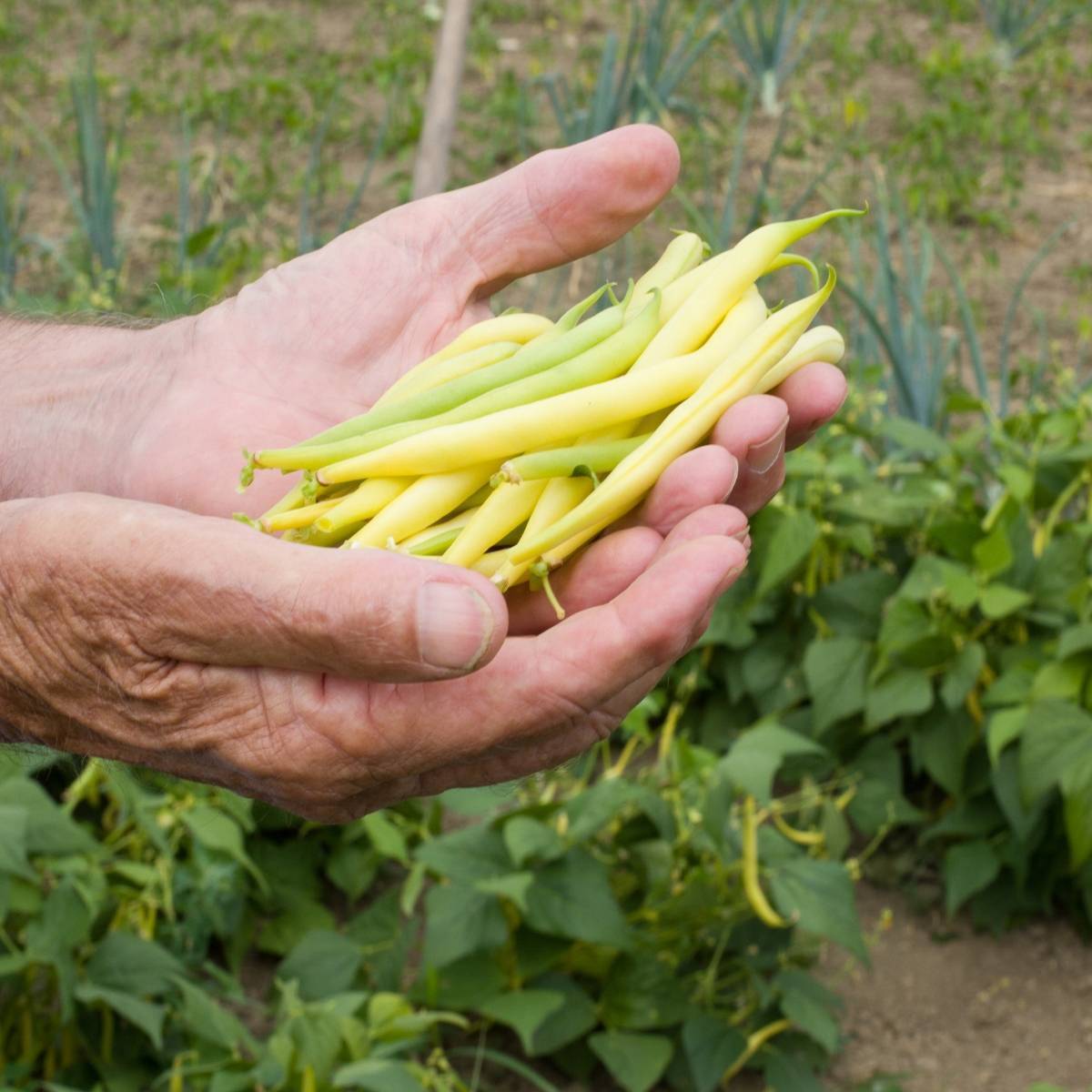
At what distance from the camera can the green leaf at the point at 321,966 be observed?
7.60ft

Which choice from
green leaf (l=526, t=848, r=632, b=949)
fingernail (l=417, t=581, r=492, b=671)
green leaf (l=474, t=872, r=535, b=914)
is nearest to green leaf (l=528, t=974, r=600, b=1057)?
green leaf (l=526, t=848, r=632, b=949)

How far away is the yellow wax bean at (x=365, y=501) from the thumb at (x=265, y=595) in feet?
0.47

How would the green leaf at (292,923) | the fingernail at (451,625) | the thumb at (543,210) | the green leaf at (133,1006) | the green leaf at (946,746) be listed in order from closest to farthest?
1. the fingernail at (451,625)
2. the thumb at (543,210)
3. the green leaf at (133,1006)
4. the green leaf at (292,923)
5. the green leaf at (946,746)

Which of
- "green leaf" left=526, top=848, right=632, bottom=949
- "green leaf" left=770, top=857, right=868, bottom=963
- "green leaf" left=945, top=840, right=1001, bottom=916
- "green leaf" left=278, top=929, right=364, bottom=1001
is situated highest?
"green leaf" left=770, top=857, right=868, bottom=963

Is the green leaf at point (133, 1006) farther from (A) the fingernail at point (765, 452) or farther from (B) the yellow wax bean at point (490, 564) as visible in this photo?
(A) the fingernail at point (765, 452)

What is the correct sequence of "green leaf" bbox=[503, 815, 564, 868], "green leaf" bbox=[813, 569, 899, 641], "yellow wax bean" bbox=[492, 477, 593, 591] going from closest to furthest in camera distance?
"yellow wax bean" bbox=[492, 477, 593, 591], "green leaf" bbox=[503, 815, 564, 868], "green leaf" bbox=[813, 569, 899, 641]

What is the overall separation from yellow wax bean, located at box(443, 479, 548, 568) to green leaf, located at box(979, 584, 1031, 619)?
4.18 ft

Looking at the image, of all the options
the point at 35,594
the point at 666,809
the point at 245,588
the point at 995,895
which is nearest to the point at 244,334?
the point at 35,594

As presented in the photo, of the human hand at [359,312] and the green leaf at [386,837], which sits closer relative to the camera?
the human hand at [359,312]

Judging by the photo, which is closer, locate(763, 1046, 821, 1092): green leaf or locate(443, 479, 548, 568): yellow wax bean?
locate(443, 479, 548, 568): yellow wax bean

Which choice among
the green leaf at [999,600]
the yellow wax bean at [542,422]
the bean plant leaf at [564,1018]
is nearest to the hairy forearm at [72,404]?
the yellow wax bean at [542,422]

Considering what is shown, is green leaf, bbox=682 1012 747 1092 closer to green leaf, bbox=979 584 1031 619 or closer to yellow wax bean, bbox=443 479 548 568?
green leaf, bbox=979 584 1031 619

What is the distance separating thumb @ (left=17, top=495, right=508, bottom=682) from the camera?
125 cm

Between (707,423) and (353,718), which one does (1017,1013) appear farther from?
(353,718)
